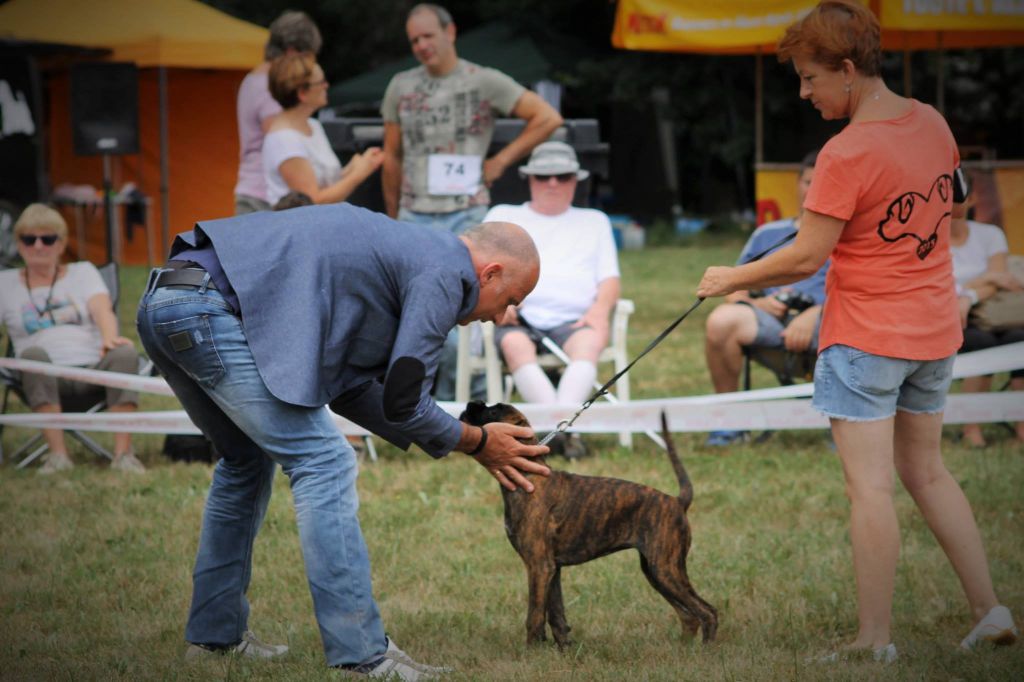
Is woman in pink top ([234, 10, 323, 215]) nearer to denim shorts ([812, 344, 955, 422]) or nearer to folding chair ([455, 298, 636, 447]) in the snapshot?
folding chair ([455, 298, 636, 447])

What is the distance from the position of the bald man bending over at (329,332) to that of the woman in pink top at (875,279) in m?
0.82

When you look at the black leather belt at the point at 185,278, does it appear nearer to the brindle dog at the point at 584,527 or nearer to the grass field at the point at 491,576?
the brindle dog at the point at 584,527

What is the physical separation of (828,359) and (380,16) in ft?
72.2

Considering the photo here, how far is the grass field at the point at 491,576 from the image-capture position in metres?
3.63

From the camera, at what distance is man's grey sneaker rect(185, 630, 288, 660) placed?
3.65 m

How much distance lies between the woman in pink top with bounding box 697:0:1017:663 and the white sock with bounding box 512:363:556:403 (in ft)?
9.29

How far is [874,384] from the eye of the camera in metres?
3.45

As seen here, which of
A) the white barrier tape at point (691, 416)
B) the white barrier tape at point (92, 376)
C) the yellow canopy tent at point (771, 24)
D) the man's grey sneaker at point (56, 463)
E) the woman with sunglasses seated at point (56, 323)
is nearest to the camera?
the white barrier tape at point (691, 416)

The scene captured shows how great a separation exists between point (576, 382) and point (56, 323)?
2.66 metres

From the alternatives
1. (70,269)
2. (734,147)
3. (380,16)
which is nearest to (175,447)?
(70,269)

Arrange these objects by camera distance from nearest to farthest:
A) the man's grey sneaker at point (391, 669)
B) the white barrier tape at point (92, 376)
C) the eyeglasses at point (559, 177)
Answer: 1. the man's grey sneaker at point (391, 669)
2. the white barrier tape at point (92, 376)
3. the eyeglasses at point (559, 177)

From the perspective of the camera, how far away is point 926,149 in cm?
340

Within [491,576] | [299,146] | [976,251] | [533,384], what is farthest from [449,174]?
[976,251]

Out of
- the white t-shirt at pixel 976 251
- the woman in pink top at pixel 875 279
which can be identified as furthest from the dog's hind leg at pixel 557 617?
the white t-shirt at pixel 976 251
